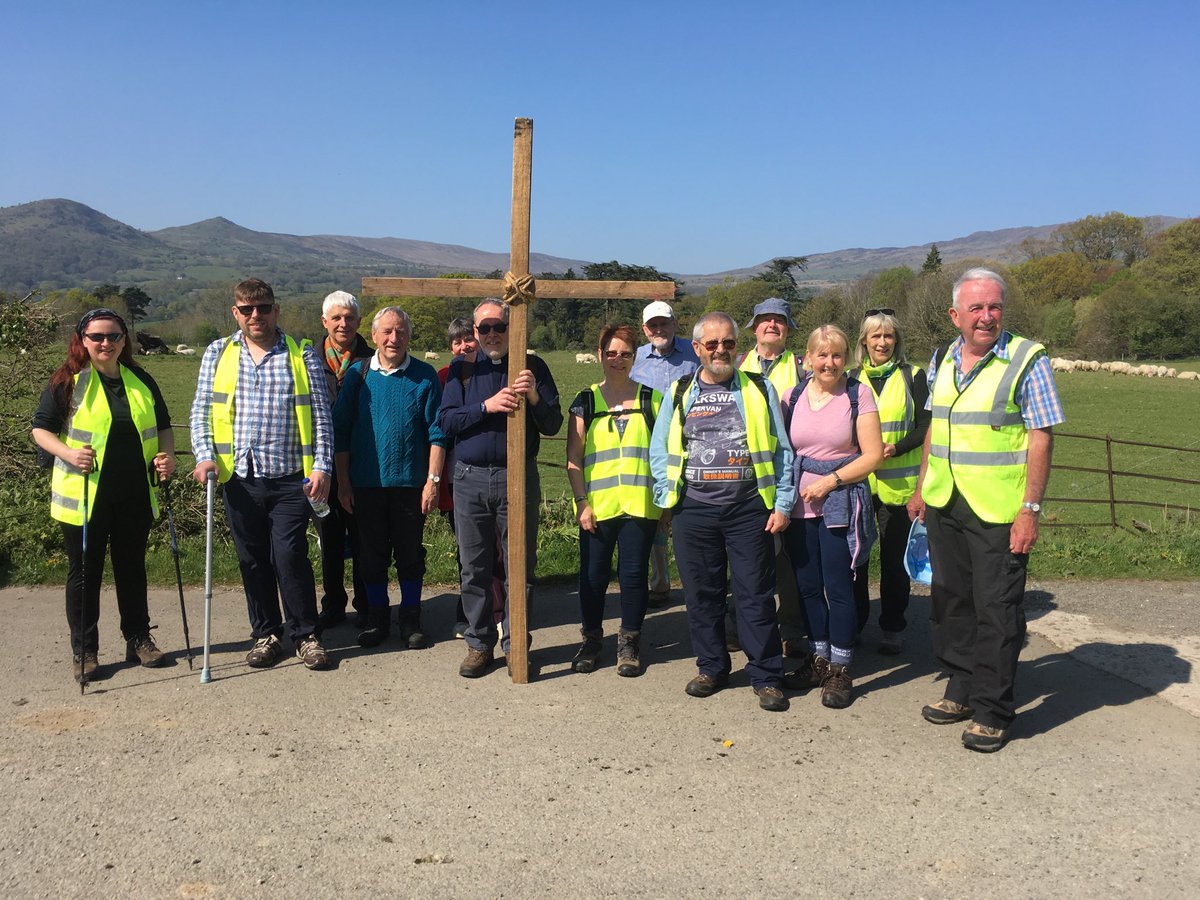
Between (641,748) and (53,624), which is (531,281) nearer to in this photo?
(641,748)

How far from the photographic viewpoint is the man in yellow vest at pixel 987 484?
14.5 ft

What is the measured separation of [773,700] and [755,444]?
4.26 feet

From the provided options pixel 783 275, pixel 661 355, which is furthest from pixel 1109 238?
pixel 661 355

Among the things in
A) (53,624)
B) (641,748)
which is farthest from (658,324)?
(53,624)

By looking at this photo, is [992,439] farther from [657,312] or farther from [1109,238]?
[1109,238]

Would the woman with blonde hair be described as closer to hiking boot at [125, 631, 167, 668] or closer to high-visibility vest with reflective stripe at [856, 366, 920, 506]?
high-visibility vest with reflective stripe at [856, 366, 920, 506]

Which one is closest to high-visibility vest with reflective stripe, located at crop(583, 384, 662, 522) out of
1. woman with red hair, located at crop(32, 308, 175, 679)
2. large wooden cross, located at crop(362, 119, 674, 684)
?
large wooden cross, located at crop(362, 119, 674, 684)

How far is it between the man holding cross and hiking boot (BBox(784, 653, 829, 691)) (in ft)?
5.17

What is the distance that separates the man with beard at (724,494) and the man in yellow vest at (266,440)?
6.50ft

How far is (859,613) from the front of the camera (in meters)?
5.91

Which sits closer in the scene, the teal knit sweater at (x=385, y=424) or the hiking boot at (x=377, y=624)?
the teal knit sweater at (x=385, y=424)

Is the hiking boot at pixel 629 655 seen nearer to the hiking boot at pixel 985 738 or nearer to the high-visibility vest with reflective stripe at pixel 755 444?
the high-visibility vest with reflective stripe at pixel 755 444

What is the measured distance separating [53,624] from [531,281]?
12.6ft

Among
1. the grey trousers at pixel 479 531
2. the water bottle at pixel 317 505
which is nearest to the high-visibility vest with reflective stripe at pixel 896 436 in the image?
the grey trousers at pixel 479 531
